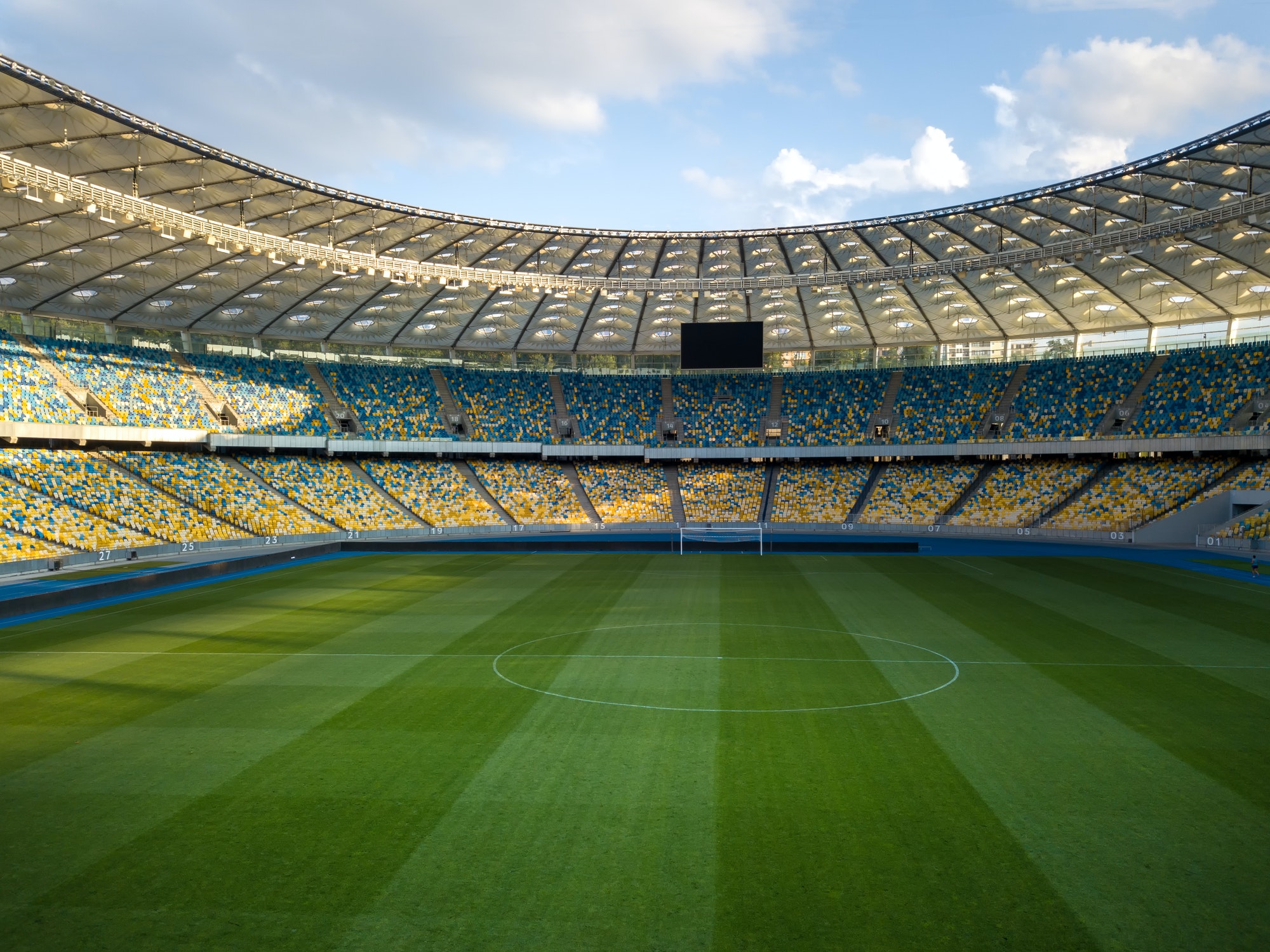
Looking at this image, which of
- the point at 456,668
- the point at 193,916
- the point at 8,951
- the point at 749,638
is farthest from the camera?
the point at 749,638

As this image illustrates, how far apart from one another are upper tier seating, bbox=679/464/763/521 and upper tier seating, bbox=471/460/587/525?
8.66 meters

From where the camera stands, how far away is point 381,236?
144ft

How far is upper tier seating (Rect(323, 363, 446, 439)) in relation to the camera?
207 feet

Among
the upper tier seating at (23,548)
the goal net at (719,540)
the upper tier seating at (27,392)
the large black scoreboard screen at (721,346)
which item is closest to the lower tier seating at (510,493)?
the upper tier seating at (23,548)

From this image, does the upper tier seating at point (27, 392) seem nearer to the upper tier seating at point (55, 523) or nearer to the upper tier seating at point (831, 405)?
the upper tier seating at point (55, 523)

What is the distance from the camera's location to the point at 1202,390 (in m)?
54.5

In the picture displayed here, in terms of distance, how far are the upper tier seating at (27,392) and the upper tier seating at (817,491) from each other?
46.2 metres

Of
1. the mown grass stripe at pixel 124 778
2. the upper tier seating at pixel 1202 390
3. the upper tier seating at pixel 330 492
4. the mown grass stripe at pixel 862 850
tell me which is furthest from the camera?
the upper tier seating at pixel 330 492

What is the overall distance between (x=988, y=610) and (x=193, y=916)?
78.2 ft

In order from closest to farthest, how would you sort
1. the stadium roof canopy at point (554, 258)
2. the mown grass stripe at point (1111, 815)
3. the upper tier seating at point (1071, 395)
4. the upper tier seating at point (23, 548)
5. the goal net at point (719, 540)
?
the mown grass stripe at point (1111, 815) < the stadium roof canopy at point (554, 258) < the upper tier seating at point (23, 548) < the goal net at point (719, 540) < the upper tier seating at point (1071, 395)

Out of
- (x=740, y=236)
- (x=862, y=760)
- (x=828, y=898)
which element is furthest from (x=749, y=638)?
(x=740, y=236)

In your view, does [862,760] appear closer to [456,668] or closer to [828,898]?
[828,898]

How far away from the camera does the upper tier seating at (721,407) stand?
68.2m

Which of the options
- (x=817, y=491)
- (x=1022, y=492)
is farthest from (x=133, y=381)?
(x=1022, y=492)
